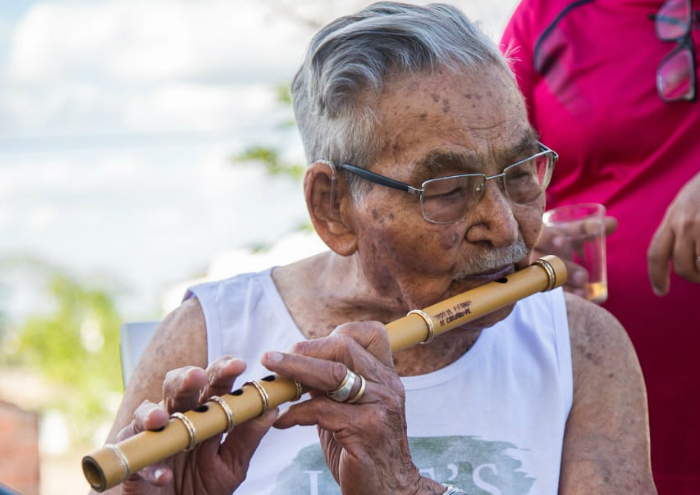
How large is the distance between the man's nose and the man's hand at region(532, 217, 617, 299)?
1.85 ft

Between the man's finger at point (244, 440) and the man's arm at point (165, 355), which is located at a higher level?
the man's finger at point (244, 440)

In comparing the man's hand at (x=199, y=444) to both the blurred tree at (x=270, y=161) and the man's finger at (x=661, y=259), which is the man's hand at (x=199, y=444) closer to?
the man's finger at (x=661, y=259)

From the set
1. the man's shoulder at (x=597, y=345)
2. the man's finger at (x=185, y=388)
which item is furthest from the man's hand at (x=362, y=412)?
the man's shoulder at (x=597, y=345)

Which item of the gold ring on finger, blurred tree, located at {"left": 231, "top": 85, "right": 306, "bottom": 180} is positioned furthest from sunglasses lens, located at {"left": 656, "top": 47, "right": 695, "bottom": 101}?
blurred tree, located at {"left": 231, "top": 85, "right": 306, "bottom": 180}

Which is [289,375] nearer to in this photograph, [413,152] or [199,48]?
[413,152]

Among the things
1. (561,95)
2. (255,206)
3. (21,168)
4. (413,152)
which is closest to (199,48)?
(21,168)

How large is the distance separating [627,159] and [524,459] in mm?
1101

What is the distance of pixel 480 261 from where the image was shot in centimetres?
219

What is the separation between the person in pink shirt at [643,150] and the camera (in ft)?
9.29

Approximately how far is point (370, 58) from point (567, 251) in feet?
3.10

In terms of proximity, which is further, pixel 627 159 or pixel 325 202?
pixel 627 159

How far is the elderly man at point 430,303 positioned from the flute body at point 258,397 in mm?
66

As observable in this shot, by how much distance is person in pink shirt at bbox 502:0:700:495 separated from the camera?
283 cm

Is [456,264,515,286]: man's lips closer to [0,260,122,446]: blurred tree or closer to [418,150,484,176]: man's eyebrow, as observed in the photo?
[418,150,484,176]: man's eyebrow
